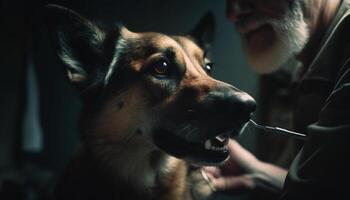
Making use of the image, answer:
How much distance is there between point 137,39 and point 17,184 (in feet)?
1.89

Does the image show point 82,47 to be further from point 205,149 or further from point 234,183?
point 234,183

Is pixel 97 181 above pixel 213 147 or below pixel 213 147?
below

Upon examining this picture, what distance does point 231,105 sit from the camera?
838 millimetres

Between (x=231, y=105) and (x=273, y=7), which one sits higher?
(x=273, y=7)

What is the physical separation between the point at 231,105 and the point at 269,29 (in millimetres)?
388

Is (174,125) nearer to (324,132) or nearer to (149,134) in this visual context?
(149,134)

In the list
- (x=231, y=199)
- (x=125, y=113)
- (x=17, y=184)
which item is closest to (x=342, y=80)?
(x=125, y=113)

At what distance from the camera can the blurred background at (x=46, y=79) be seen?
1.16 m

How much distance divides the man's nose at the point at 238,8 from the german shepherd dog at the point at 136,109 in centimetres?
11

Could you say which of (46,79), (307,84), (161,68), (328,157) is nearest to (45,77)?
(46,79)

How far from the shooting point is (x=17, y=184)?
1.23 meters

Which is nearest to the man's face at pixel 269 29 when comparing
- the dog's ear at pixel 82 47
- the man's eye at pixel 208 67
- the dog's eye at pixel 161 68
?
the man's eye at pixel 208 67

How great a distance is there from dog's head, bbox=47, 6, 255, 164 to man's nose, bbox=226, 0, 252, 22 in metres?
0.12

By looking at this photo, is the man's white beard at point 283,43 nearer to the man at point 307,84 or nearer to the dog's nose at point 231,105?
the man at point 307,84
